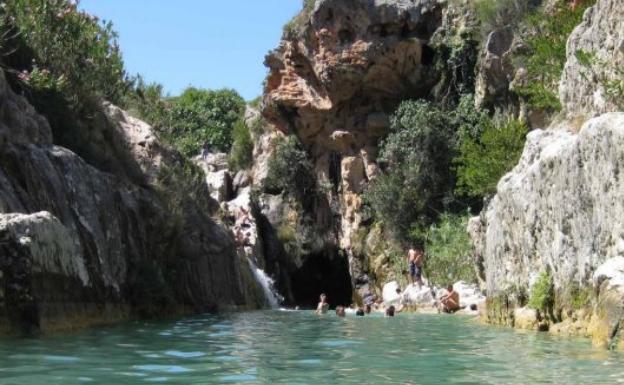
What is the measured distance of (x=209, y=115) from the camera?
6806cm

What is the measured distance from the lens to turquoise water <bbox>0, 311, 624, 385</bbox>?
324 inches

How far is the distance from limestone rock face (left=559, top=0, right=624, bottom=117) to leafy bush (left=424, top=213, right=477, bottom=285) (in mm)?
13160

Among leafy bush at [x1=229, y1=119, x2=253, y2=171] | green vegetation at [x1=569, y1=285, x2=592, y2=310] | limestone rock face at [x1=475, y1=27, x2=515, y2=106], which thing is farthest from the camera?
leafy bush at [x1=229, y1=119, x2=253, y2=171]

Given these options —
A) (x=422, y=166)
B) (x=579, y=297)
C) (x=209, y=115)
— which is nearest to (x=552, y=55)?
(x=422, y=166)

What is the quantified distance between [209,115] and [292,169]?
2581 cm

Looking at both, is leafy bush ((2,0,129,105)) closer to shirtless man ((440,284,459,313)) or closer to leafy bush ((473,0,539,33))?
shirtless man ((440,284,459,313))

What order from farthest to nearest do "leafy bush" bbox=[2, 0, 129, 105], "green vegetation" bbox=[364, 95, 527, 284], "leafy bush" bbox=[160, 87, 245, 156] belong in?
"leafy bush" bbox=[160, 87, 245, 156] → "green vegetation" bbox=[364, 95, 527, 284] → "leafy bush" bbox=[2, 0, 129, 105]

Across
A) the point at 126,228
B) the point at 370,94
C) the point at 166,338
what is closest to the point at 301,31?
the point at 370,94

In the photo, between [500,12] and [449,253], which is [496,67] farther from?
[449,253]

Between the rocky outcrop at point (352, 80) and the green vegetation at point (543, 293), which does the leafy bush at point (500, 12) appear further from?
the green vegetation at point (543, 293)

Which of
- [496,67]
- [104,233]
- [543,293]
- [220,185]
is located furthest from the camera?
[220,185]

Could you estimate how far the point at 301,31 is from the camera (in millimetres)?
41625

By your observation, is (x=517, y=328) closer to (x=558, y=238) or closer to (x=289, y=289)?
(x=558, y=238)

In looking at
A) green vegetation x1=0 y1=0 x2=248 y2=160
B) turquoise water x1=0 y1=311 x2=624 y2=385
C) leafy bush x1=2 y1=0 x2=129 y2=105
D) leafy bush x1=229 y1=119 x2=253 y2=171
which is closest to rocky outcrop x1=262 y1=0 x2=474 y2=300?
leafy bush x1=229 y1=119 x2=253 y2=171
